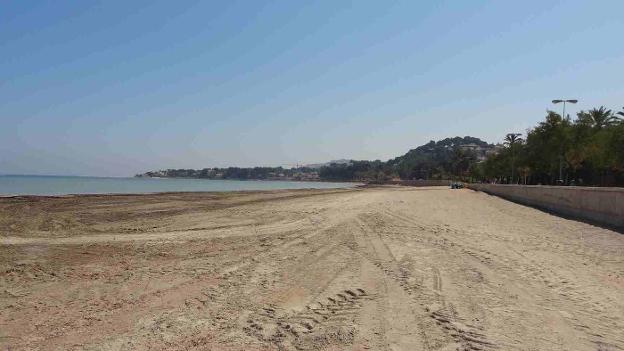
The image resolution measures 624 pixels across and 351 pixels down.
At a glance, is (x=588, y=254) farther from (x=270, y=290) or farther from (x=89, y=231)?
(x=89, y=231)

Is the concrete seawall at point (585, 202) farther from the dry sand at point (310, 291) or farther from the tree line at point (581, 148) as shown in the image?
the tree line at point (581, 148)

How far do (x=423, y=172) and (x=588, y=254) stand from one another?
7504 inches

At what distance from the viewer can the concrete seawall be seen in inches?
680

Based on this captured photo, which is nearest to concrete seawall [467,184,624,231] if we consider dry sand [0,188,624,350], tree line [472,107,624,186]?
dry sand [0,188,624,350]

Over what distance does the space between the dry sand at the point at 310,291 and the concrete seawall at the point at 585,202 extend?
13.7ft

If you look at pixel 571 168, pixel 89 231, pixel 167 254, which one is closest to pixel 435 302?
pixel 167 254

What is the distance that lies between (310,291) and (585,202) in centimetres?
1743

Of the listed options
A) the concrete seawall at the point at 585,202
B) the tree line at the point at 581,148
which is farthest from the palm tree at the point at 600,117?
the concrete seawall at the point at 585,202

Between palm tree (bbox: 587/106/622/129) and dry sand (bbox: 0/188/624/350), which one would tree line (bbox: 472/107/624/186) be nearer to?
palm tree (bbox: 587/106/622/129)

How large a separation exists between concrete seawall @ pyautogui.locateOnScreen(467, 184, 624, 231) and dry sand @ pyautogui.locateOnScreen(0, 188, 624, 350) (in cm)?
418

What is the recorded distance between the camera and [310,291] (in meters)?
6.97

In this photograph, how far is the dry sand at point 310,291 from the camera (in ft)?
16.7

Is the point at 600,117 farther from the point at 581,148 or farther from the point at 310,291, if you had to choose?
the point at 310,291

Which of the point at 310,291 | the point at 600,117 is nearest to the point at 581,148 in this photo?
the point at 600,117
